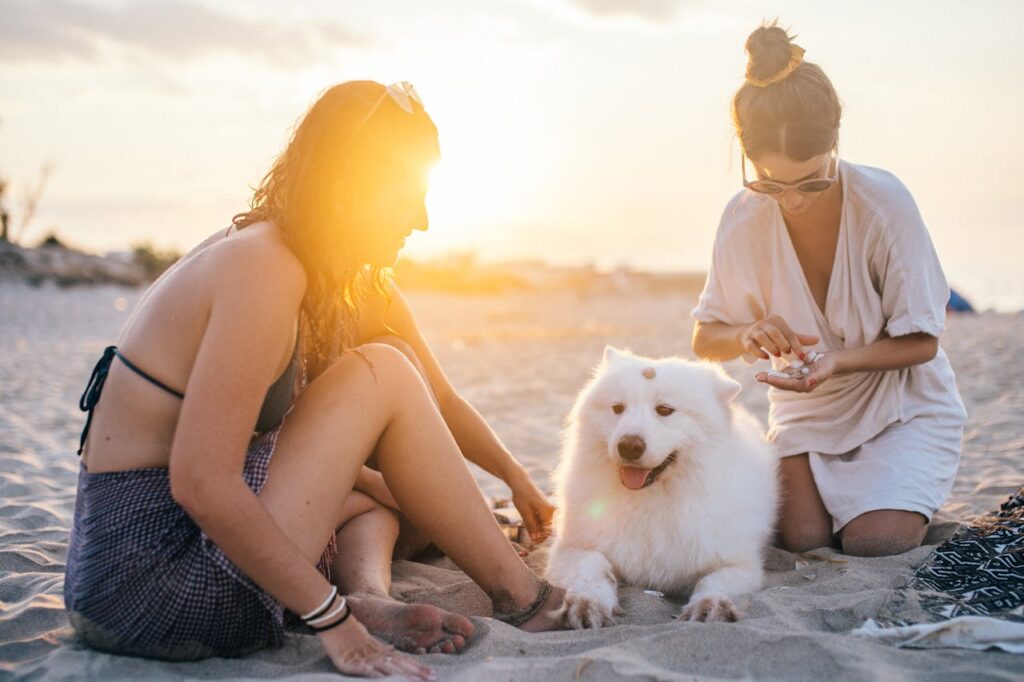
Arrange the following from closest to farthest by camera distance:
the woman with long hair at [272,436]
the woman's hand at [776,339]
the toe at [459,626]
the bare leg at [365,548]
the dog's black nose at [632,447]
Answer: the woman with long hair at [272,436] → the toe at [459,626] → the bare leg at [365,548] → the dog's black nose at [632,447] → the woman's hand at [776,339]

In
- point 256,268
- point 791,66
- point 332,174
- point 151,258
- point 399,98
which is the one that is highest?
point 791,66

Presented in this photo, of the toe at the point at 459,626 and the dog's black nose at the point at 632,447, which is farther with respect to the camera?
the dog's black nose at the point at 632,447

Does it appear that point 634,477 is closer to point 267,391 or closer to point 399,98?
point 267,391

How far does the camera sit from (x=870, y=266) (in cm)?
337

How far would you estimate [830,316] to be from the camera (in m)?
3.46

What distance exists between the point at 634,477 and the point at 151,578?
158 cm

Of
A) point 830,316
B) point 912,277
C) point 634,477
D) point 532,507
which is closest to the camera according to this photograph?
point 634,477

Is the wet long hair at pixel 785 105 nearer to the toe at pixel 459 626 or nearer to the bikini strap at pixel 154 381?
the toe at pixel 459 626

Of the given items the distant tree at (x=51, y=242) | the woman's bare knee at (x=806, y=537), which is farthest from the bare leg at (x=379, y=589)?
the distant tree at (x=51, y=242)

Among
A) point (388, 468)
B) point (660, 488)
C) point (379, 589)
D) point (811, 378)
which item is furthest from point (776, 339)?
point (379, 589)

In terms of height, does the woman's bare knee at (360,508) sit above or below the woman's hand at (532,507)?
above

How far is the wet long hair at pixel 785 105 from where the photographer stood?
2955mm

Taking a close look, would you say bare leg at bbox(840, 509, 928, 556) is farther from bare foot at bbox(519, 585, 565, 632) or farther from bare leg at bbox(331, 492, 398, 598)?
bare leg at bbox(331, 492, 398, 598)

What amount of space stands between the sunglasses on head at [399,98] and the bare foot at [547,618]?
154 cm
